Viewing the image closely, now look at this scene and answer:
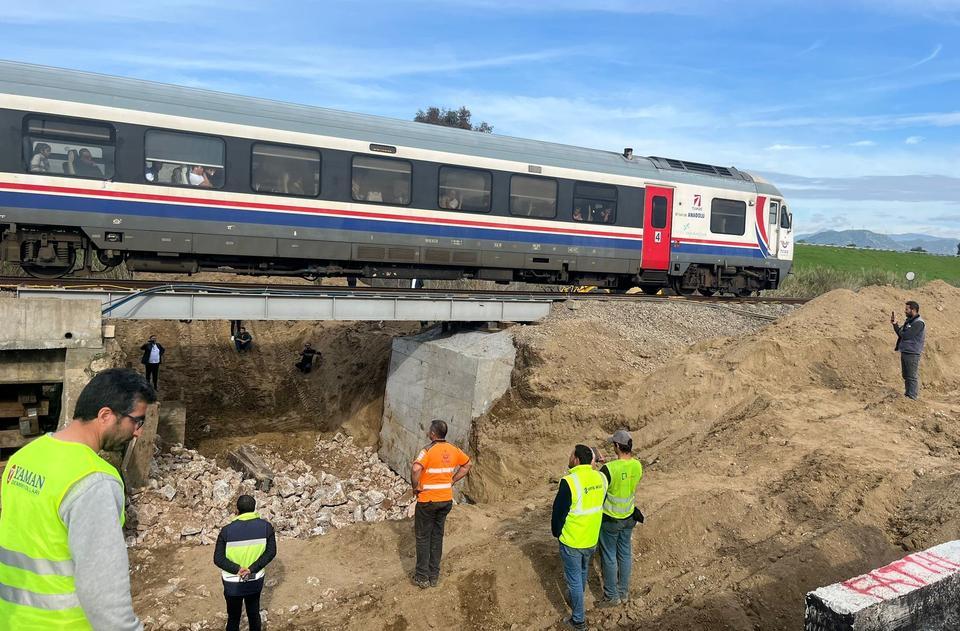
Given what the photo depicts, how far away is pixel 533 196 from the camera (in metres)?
15.4

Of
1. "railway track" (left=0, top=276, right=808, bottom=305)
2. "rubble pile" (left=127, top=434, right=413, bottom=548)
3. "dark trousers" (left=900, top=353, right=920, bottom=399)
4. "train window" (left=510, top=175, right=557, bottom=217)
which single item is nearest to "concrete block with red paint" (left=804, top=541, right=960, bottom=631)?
"dark trousers" (left=900, top=353, right=920, bottom=399)

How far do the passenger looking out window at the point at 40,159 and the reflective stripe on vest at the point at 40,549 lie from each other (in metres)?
10.6

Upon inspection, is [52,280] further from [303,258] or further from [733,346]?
[733,346]

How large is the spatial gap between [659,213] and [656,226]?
342mm

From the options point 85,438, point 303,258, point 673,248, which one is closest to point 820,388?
point 673,248

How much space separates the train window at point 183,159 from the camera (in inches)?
468

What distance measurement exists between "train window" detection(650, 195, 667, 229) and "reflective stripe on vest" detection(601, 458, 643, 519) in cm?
1140

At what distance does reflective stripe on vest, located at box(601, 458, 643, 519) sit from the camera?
6504mm

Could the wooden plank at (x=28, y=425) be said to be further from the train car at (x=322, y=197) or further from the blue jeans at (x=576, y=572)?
the blue jeans at (x=576, y=572)

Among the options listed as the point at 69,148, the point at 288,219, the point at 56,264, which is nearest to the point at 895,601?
the point at 288,219

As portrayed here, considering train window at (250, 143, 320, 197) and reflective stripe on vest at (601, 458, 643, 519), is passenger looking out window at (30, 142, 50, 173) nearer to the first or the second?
train window at (250, 143, 320, 197)

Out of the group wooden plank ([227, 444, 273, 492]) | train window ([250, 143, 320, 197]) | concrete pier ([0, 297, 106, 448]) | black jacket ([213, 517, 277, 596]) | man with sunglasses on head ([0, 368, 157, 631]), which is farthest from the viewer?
wooden plank ([227, 444, 273, 492])

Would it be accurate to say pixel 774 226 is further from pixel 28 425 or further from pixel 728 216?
pixel 28 425

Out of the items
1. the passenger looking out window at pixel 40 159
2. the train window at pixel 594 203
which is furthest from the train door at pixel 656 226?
the passenger looking out window at pixel 40 159
